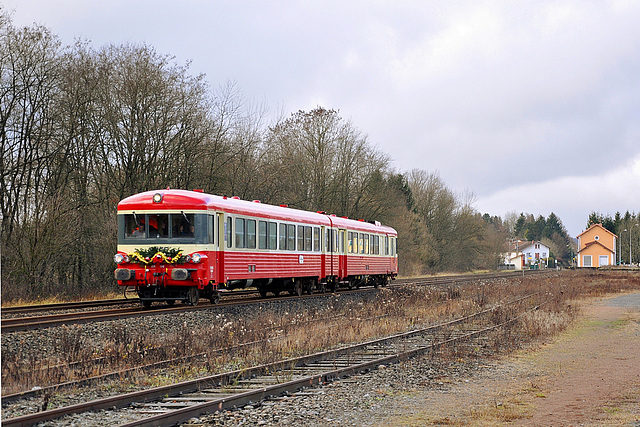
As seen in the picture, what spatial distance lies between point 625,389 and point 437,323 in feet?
27.8

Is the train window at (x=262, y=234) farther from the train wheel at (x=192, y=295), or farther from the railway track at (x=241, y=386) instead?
the railway track at (x=241, y=386)

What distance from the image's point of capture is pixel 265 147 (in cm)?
3981

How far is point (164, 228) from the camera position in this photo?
18656mm

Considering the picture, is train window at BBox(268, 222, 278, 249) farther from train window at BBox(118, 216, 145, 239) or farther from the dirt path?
the dirt path

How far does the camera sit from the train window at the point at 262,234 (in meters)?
21.4

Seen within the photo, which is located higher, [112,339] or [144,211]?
[144,211]

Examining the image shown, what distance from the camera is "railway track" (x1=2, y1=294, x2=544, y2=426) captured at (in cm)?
759

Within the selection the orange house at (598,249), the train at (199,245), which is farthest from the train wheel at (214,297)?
the orange house at (598,249)

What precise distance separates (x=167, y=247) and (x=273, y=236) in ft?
15.3

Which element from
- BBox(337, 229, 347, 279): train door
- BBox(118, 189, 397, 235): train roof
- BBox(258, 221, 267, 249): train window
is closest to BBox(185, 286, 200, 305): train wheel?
BBox(118, 189, 397, 235): train roof

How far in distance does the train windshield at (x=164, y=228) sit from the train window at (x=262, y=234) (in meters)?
3.05

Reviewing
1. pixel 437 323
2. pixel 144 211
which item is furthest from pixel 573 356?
pixel 144 211

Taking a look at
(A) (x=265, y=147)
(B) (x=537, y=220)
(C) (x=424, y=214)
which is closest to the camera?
(A) (x=265, y=147)

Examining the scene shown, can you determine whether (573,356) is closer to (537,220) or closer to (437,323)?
(437,323)
